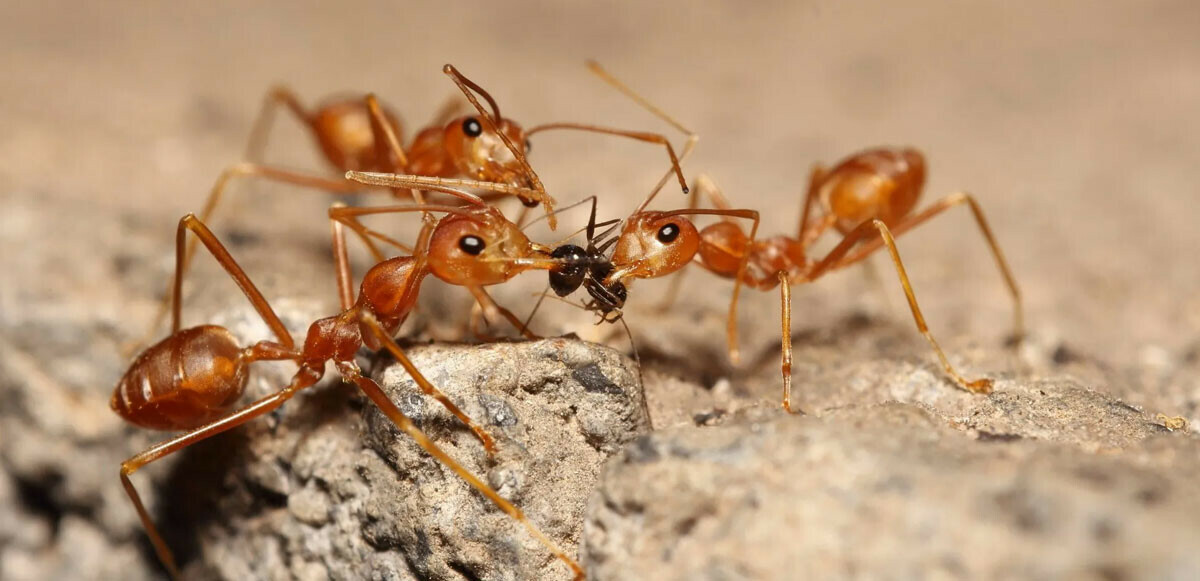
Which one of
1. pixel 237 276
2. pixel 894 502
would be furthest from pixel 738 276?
pixel 237 276

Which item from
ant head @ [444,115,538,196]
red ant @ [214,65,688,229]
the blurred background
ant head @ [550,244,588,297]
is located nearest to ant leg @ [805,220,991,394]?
the blurred background

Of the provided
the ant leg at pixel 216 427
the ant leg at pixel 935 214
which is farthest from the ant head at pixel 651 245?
the ant leg at pixel 216 427

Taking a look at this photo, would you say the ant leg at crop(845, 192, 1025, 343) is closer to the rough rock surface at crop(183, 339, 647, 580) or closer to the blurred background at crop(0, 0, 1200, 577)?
the blurred background at crop(0, 0, 1200, 577)

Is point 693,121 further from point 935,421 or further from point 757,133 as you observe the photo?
point 935,421

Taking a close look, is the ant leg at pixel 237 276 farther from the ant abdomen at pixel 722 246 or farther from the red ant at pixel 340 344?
the ant abdomen at pixel 722 246

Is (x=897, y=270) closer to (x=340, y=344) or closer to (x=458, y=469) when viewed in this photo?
(x=458, y=469)

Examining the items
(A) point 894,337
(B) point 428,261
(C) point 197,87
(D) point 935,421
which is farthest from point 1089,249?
(C) point 197,87
